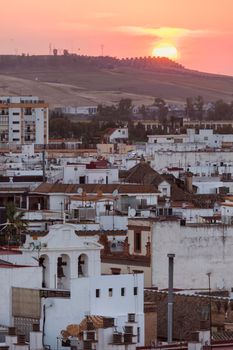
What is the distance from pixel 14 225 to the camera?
55.8m

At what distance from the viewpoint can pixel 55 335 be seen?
3862 cm

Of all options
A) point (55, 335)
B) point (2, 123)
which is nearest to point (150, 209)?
point (55, 335)

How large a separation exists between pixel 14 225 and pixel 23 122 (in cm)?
10440

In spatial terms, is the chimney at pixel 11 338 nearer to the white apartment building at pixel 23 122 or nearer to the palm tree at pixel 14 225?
the palm tree at pixel 14 225

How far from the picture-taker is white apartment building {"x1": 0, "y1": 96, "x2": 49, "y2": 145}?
15838 cm

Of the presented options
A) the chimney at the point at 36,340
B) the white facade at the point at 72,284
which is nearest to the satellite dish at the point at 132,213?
the white facade at the point at 72,284

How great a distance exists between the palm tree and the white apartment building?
97.6 metres

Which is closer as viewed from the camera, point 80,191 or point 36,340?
point 36,340

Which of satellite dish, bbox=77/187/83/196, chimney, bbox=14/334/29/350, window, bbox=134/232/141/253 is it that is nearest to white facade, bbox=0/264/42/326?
chimney, bbox=14/334/29/350

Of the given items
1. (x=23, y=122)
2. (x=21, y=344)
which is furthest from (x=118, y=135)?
(x=21, y=344)

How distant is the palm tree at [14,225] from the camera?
5450cm

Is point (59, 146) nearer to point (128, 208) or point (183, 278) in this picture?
point (128, 208)

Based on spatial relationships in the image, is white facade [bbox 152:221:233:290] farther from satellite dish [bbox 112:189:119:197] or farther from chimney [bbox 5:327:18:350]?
chimney [bbox 5:327:18:350]

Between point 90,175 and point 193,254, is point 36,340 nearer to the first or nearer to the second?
point 193,254
